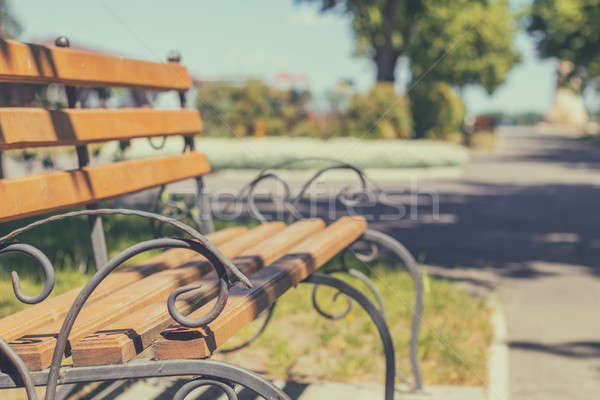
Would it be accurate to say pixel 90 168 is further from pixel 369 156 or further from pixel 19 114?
pixel 369 156

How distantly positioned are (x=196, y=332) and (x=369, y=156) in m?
16.0

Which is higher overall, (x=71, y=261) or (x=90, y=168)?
(x=90, y=168)

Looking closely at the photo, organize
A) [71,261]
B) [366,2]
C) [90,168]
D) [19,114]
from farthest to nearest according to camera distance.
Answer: [366,2] < [71,261] < [90,168] < [19,114]

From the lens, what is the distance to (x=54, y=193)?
2371 millimetres

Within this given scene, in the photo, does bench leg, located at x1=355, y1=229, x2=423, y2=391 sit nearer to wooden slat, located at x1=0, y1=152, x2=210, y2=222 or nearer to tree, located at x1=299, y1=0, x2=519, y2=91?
wooden slat, located at x1=0, y1=152, x2=210, y2=222

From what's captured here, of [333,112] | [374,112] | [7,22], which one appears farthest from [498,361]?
[333,112]

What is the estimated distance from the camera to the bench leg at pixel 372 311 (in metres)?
2.70

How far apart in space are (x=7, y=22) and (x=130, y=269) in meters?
5.00

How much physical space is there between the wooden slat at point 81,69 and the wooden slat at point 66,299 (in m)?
0.73

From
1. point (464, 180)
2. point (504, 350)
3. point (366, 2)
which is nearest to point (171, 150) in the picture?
point (366, 2)

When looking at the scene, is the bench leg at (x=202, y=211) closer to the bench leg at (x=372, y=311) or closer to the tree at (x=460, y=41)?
the bench leg at (x=372, y=311)

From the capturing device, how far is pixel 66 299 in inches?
86.5

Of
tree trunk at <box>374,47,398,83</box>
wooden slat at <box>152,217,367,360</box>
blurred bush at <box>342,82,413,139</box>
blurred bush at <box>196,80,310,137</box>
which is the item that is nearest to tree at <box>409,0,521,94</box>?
tree trunk at <box>374,47,398,83</box>

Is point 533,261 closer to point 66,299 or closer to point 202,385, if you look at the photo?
point 66,299
